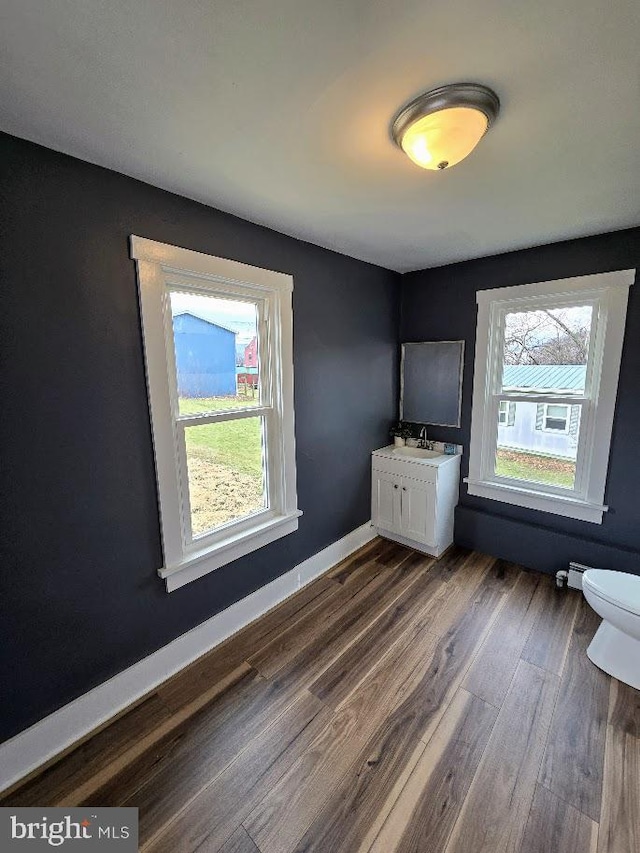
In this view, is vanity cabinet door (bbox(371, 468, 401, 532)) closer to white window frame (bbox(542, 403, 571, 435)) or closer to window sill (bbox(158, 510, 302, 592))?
window sill (bbox(158, 510, 302, 592))

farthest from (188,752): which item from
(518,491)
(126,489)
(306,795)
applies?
(518,491)

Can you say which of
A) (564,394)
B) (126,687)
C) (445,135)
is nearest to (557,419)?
(564,394)

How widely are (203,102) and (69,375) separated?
107 cm

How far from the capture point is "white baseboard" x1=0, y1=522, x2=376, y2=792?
133 cm

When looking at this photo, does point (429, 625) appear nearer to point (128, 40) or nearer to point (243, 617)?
point (243, 617)

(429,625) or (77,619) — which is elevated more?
(77,619)

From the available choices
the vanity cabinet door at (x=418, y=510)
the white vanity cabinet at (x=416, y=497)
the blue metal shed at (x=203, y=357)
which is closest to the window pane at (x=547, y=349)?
the white vanity cabinet at (x=416, y=497)

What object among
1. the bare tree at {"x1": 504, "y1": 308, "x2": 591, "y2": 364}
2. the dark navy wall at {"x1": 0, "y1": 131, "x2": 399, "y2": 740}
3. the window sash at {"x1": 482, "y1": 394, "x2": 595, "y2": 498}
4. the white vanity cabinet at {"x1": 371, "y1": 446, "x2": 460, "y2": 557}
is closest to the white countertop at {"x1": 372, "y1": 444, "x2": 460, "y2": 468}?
the white vanity cabinet at {"x1": 371, "y1": 446, "x2": 460, "y2": 557}

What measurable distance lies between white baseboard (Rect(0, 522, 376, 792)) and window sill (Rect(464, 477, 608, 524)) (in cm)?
159

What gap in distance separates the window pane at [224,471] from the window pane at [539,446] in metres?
1.96

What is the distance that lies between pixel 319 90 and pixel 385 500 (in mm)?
2627

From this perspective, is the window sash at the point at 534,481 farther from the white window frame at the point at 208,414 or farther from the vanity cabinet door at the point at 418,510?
the white window frame at the point at 208,414

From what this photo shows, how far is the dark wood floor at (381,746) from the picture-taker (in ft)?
3.79

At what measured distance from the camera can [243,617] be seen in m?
2.07
